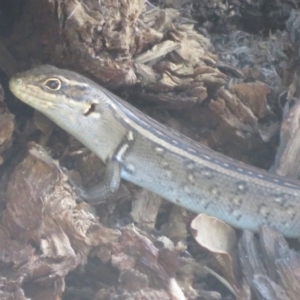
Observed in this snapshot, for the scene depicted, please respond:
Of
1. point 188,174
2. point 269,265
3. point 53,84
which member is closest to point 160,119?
point 188,174

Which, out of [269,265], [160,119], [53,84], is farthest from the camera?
[160,119]

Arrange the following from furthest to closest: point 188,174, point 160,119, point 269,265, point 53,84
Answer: point 160,119, point 188,174, point 53,84, point 269,265

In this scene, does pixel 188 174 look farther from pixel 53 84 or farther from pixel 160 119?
pixel 53 84

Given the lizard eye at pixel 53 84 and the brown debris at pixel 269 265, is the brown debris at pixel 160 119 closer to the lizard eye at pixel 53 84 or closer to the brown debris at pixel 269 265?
the brown debris at pixel 269 265

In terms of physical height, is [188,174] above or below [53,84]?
below

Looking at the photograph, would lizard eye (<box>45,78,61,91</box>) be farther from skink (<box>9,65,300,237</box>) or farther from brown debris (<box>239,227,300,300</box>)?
brown debris (<box>239,227,300,300</box>)

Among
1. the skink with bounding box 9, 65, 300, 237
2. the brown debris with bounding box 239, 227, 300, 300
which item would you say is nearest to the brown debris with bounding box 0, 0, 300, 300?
the brown debris with bounding box 239, 227, 300, 300

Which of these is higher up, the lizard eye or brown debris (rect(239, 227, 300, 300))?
the lizard eye

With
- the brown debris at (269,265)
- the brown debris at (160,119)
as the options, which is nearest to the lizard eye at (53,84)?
the brown debris at (160,119)
